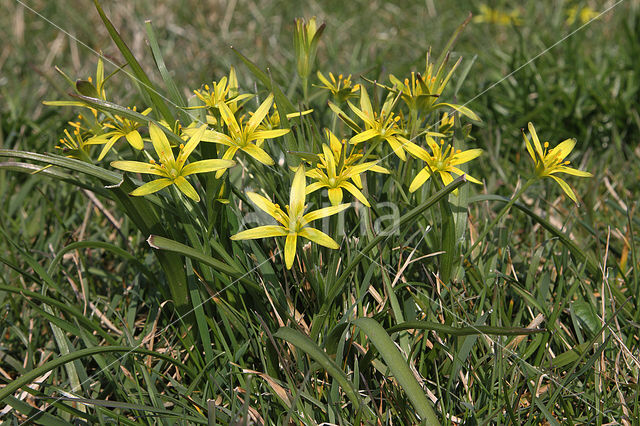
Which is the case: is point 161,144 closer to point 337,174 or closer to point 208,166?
point 208,166

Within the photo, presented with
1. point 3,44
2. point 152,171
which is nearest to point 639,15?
point 152,171

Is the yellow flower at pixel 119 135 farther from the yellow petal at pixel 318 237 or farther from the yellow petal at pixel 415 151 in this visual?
the yellow petal at pixel 415 151

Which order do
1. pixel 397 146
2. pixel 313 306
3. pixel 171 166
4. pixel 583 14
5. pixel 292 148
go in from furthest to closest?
pixel 583 14
pixel 313 306
pixel 292 148
pixel 397 146
pixel 171 166

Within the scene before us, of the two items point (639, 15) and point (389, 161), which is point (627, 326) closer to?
point (389, 161)

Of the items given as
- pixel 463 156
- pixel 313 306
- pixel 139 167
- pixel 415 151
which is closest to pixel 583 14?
pixel 463 156

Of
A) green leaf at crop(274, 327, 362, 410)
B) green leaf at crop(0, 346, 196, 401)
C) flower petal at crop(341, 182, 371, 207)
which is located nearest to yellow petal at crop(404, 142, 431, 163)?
flower petal at crop(341, 182, 371, 207)

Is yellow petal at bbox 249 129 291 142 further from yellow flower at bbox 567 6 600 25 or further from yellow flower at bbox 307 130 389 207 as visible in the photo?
yellow flower at bbox 567 6 600 25

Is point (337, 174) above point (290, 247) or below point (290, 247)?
above

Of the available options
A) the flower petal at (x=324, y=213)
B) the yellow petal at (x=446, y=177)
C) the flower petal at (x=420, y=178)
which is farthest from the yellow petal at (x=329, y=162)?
the yellow petal at (x=446, y=177)
